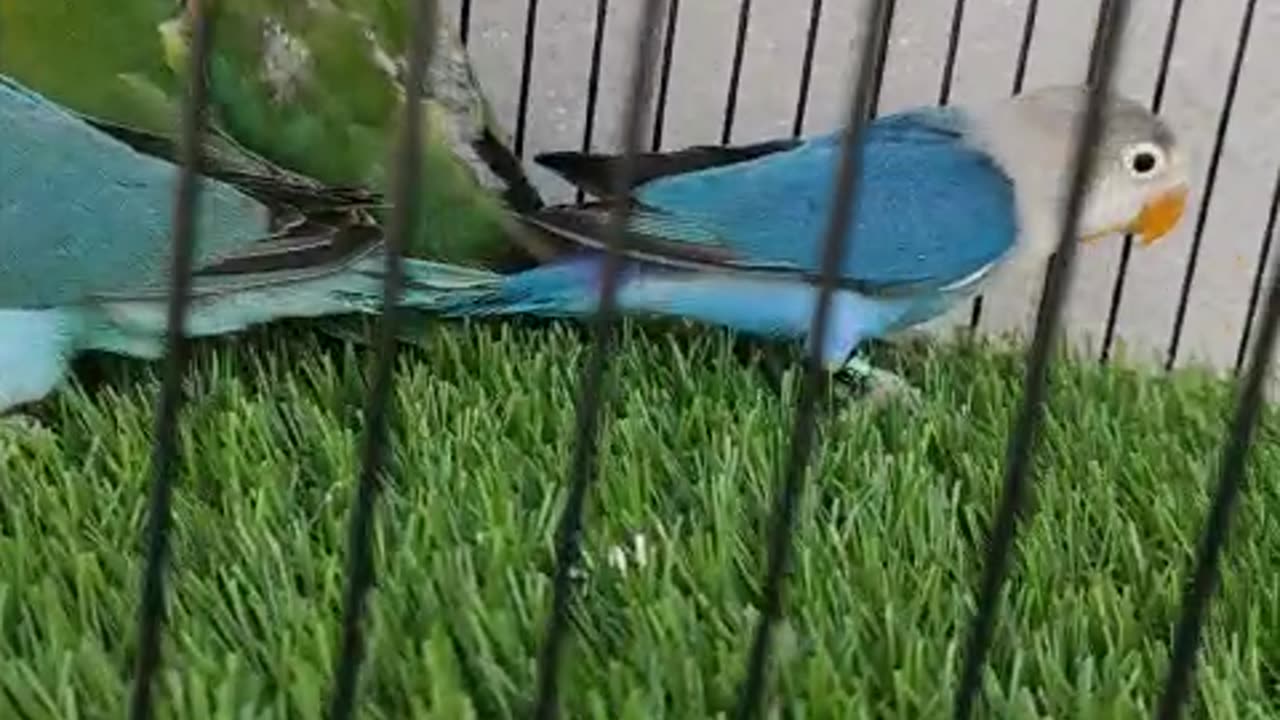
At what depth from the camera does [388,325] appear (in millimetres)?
475

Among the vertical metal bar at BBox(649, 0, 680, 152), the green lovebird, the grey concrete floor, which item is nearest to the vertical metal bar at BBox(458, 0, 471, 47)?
the grey concrete floor

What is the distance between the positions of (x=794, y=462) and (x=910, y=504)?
1.07 feet

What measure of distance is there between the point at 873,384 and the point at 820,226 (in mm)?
87

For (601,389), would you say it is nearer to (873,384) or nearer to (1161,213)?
(873,384)

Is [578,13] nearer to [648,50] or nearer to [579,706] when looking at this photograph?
[579,706]

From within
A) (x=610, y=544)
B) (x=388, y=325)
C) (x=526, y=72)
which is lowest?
(x=610, y=544)

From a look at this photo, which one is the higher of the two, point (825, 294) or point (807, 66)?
point (807, 66)

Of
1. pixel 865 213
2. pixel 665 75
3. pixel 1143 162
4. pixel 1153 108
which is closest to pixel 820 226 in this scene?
pixel 865 213

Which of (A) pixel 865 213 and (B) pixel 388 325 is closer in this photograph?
(B) pixel 388 325

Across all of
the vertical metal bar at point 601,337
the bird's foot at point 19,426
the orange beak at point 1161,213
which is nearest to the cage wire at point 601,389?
the vertical metal bar at point 601,337

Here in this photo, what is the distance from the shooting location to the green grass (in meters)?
0.65

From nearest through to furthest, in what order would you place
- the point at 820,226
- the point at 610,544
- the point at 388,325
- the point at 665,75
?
1. the point at 388,325
2. the point at 610,544
3. the point at 820,226
4. the point at 665,75

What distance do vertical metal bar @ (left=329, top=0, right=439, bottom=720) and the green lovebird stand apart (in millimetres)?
475

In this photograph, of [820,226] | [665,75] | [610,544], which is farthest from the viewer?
[665,75]
